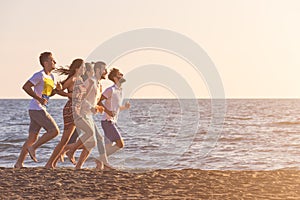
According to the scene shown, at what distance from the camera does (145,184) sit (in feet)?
32.5

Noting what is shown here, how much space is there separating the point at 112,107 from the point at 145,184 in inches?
72.8

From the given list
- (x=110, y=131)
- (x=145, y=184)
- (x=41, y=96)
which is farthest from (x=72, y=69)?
(x=145, y=184)

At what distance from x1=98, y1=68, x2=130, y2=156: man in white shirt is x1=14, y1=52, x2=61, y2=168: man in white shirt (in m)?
1.02

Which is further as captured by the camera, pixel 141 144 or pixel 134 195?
pixel 141 144

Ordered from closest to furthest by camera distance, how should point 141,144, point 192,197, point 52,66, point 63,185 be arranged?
point 192,197
point 63,185
point 52,66
point 141,144

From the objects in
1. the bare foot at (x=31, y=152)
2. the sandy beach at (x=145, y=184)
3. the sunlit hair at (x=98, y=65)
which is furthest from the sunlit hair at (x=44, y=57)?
the sandy beach at (x=145, y=184)

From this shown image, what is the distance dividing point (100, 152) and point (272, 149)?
14257 mm

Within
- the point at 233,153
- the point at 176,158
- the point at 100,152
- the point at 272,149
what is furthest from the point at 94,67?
the point at 272,149

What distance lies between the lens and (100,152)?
11352 mm

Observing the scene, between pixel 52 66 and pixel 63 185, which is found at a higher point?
pixel 52 66

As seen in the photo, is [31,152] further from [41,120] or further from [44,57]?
[44,57]

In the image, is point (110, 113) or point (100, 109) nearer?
point (100, 109)

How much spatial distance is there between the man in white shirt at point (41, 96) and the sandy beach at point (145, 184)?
60 centimetres

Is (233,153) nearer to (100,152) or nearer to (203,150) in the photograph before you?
(203,150)
